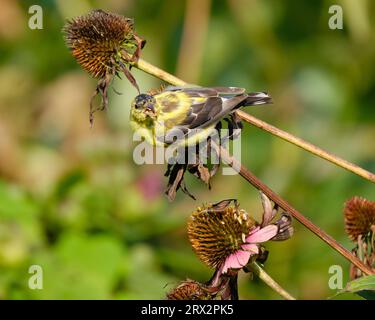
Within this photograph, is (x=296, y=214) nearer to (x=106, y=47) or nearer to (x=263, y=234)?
(x=263, y=234)

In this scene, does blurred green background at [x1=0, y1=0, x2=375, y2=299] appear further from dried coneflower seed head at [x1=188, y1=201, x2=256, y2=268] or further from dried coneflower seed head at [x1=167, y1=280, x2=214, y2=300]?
dried coneflower seed head at [x1=167, y1=280, x2=214, y2=300]

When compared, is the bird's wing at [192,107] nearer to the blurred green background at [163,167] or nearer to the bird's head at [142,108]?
the bird's head at [142,108]

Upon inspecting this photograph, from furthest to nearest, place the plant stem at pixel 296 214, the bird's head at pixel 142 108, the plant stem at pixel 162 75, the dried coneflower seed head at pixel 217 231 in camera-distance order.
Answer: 1. the bird's head at pixel 142 108
2. the dried coneflower seed head at pixel 217 231
3. the plant stem at pixel 162 75
4. the plant stem at pixel 296 214

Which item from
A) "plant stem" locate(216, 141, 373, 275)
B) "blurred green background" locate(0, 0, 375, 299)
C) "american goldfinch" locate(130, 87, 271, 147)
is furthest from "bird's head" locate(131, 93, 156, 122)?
"blurred green background" locate(0, 0, 375, 299)

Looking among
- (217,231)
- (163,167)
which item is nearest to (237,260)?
(217,231)

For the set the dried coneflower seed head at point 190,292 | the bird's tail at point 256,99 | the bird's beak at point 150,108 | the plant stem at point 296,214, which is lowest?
the dried coneflower seed head at point 190,292

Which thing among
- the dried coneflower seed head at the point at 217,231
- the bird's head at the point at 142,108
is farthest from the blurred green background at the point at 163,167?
the bird's head at the point at 142,108
